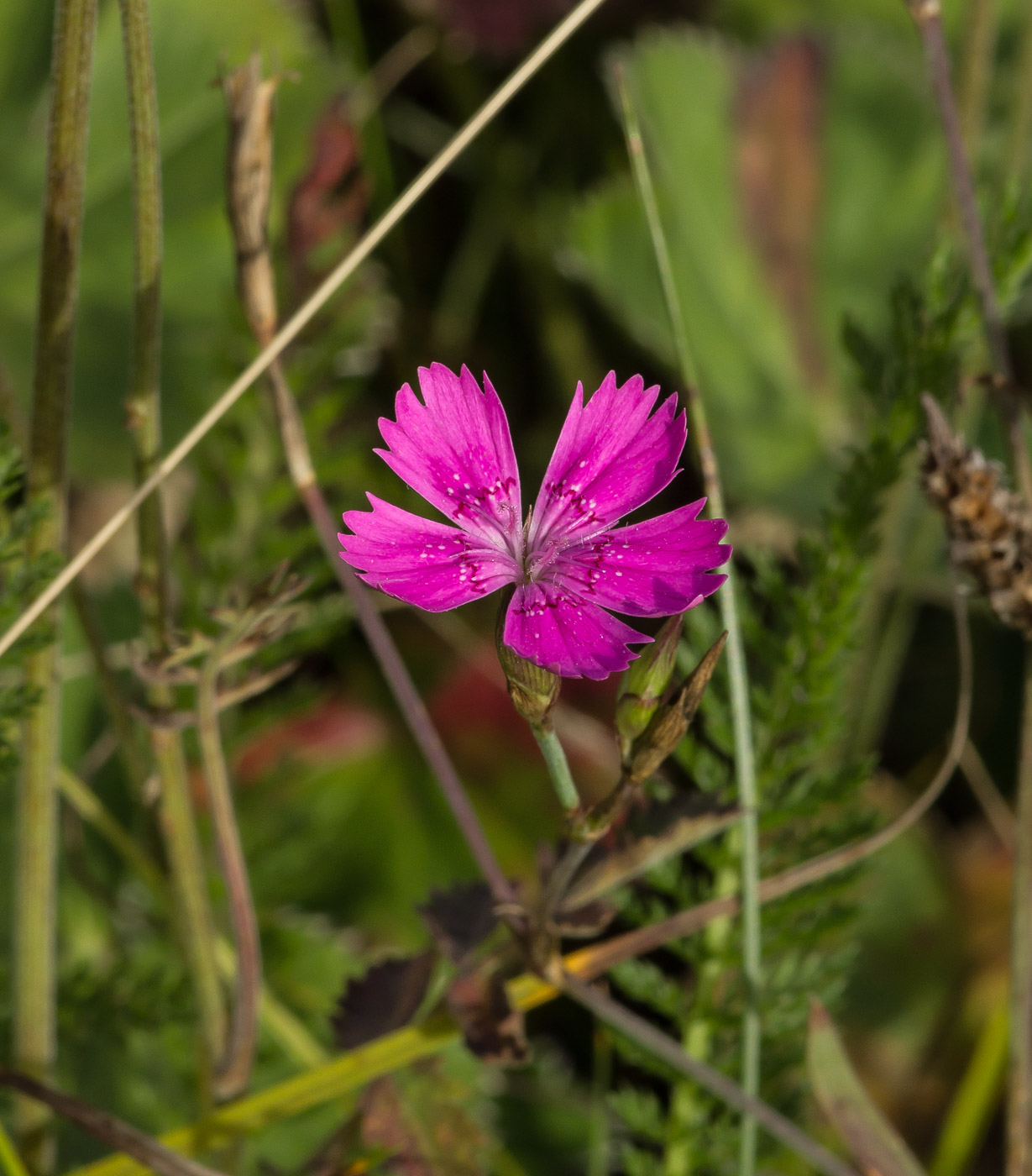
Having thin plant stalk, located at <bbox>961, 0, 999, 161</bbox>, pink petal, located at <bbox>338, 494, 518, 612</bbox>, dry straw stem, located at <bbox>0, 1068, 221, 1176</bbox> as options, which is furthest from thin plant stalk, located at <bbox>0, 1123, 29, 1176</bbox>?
thin plant stalk, located at <bbox>961, 0, 999, 161</bbox>

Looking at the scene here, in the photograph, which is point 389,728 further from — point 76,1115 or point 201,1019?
point 76,1115

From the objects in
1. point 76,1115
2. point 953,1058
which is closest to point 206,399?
point 76,1115

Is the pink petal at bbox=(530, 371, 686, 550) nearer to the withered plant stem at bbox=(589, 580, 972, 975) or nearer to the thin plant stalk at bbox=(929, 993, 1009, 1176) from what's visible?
the withered plant stem at bbox=(589, 580, 972, 975)

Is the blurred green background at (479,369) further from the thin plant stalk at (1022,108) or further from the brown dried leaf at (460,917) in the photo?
the brown dried leaf at (460,917)

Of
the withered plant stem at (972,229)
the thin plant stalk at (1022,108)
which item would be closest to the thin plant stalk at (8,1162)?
the withered plant stem at (972,229)

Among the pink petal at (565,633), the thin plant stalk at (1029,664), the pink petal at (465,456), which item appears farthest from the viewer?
the thin plant stalk at (1029,664)
